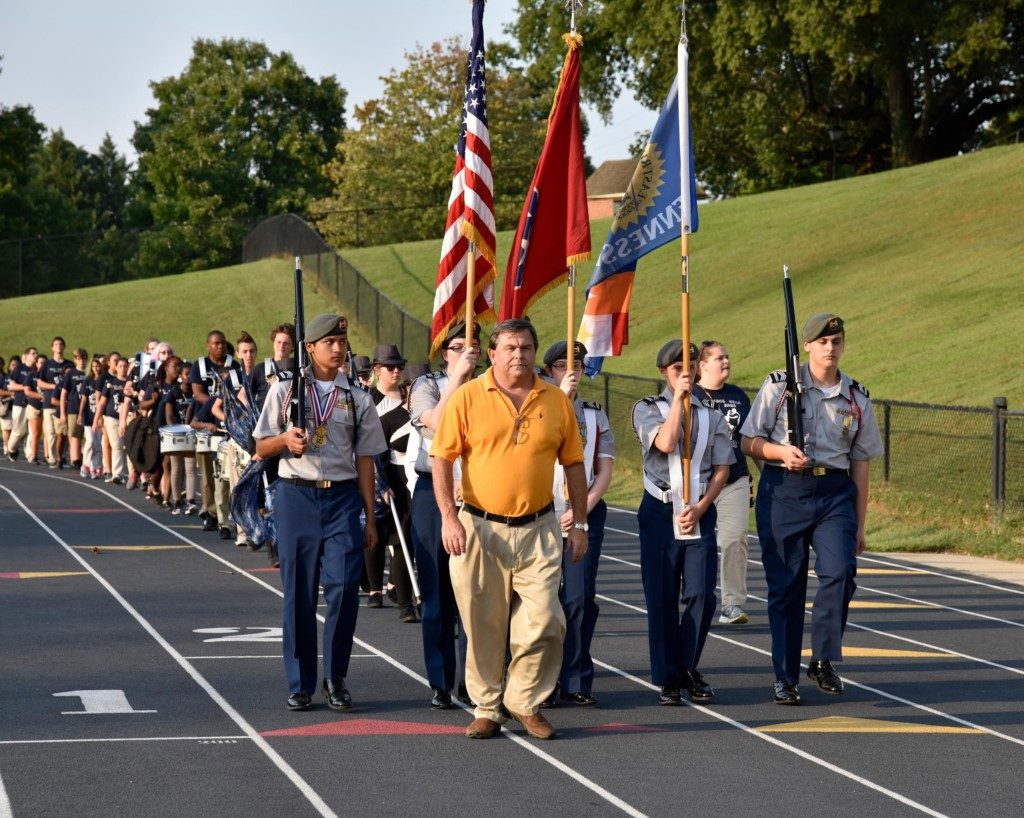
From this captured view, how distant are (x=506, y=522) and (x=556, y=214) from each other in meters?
3.32

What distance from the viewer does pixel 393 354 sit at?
43.8ft

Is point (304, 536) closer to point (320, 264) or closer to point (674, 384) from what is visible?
point (674, 384)

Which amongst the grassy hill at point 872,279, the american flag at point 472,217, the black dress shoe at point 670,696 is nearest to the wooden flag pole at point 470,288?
the american flag at point 472,217

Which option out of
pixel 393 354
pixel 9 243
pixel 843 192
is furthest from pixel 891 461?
pixel 9 243

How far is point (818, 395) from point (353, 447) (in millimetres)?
2611

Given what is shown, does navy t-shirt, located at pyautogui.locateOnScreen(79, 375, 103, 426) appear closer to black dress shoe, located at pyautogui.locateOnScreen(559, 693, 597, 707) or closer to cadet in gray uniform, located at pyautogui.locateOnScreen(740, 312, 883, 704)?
black dress shoe, located at pyautogui.locateOnScreen(559, 693, 597, 707)

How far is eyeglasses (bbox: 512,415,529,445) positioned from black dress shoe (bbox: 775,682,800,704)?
7.36 ft

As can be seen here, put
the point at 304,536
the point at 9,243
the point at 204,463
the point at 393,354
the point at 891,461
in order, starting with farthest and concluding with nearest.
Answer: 1. the point at 9,243
2. the point at 891,461
3. the point at 204,463
4. the point at 393,354
5. the point at 304,536

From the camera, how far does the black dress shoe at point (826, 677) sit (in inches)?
397

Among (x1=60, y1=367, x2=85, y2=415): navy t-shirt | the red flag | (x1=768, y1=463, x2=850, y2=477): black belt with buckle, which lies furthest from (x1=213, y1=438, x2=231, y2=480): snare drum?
(x1=60, y1=367, x2=85, y2=415): navy t-shirt

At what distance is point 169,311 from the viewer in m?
58.2

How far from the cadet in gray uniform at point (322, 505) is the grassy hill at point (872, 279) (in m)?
17.4

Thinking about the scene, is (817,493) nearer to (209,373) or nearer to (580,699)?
(580,699)

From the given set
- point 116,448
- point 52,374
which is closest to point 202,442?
point 116,448
